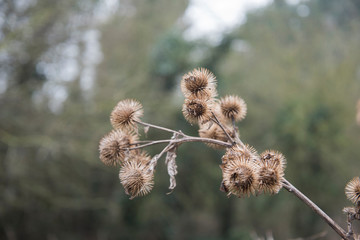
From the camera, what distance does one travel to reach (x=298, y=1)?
48.6 ft

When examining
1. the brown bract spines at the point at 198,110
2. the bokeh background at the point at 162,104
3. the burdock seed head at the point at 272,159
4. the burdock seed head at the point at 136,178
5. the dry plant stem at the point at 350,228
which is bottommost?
the dry plant stem at the point at 350,228

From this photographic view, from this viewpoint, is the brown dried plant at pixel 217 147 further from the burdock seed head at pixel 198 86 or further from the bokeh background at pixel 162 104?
the bokeh background at pixel 162 104

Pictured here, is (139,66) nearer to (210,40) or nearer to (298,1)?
(210,40)

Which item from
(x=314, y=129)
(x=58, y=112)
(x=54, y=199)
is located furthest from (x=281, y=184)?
(x=314, y=129)

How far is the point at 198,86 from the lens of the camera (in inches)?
66.1

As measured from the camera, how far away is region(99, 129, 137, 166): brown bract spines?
170 centimetres

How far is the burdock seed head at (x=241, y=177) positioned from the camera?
1378 mm

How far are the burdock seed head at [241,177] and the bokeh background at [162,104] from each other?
5933 millimetres

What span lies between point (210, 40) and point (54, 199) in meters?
8.60

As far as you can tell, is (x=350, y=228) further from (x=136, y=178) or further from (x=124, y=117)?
(x=124, y=117)

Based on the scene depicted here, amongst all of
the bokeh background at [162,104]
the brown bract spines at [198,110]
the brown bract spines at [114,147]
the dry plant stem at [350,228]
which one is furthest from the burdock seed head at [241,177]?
the bokeh background at [162,104]

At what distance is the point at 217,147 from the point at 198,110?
0.85 feet

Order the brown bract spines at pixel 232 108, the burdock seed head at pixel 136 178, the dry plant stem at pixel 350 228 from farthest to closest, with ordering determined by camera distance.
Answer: the brown bract spines at pixel 232 108 → the burdock seed head at pixel 136 178 → the dry plant stem at pixel 350 228

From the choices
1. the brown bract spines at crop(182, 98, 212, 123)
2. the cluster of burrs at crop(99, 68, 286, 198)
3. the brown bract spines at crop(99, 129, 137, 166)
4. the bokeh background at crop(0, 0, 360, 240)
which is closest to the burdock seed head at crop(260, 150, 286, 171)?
the cluster of burrs at crop(99, 68, 286, 198)
